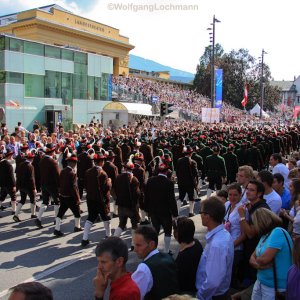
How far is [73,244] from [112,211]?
9.30ft

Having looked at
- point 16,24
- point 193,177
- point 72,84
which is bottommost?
point 193,177

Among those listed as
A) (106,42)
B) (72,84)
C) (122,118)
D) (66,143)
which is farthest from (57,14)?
(66,143)

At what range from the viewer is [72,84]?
105 feet

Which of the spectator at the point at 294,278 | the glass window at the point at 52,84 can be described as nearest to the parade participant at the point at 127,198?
the spectator at the point at 294,278

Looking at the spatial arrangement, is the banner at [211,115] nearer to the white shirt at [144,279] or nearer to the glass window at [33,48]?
the glass window at [33,48]

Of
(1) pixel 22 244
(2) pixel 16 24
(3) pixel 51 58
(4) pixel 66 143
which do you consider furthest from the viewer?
(2) pixel 16 24

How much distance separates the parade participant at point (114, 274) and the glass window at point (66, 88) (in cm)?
2915

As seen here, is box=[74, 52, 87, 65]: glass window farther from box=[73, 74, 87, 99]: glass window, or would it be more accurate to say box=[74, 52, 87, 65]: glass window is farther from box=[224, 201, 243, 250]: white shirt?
box=[224, 201, 243, 250]: white shirt

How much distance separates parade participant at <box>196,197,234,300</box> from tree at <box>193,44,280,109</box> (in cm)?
7361

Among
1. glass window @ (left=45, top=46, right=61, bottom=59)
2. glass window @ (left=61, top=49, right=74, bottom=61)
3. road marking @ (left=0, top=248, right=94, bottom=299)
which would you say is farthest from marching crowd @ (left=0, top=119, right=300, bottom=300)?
glass window @ (left=61, top=49, right=74, bottom=61)

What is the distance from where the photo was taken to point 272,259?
379 centimetres

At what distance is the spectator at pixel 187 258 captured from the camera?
385 centimetres

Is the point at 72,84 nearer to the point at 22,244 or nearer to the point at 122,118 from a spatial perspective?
the point at 122,118

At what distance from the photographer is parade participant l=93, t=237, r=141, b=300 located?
294cm
